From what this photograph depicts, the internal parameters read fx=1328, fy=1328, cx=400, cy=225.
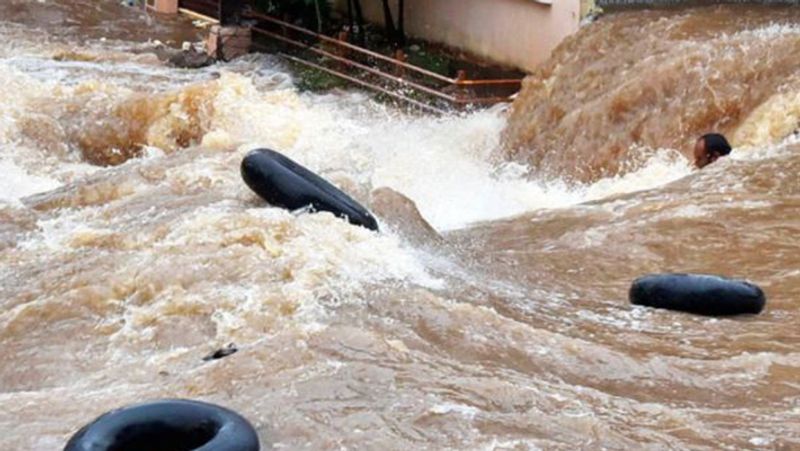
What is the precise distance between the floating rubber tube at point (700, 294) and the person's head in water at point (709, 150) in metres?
3.43

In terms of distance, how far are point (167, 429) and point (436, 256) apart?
3.67 meters

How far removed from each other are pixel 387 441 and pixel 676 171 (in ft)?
22.8

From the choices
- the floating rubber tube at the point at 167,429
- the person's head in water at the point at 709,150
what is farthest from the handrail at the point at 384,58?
the floating rubber tube at the point at 167,429

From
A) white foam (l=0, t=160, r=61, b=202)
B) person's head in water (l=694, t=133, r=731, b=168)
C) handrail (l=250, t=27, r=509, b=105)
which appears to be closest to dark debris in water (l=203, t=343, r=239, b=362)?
person's head in water (l=694, t=133, r=731, b=168)

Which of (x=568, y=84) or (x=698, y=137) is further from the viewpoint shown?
(x=568, y=84)

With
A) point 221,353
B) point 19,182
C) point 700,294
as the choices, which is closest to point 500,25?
point 19,182

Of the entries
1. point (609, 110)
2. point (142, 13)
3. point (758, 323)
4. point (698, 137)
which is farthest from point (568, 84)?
point (142, 13)

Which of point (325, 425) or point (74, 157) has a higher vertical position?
point (325, 425)

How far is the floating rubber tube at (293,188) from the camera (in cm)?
861

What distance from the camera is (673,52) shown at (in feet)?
42.7

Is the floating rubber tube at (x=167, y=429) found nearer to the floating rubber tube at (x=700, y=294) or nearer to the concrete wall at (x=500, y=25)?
the floating rubber tube at (x=700, y=294)

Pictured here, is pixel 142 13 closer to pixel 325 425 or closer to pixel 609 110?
pixel 609 110

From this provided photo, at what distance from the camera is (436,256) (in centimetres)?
862

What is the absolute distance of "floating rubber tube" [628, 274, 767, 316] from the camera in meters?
7.60
